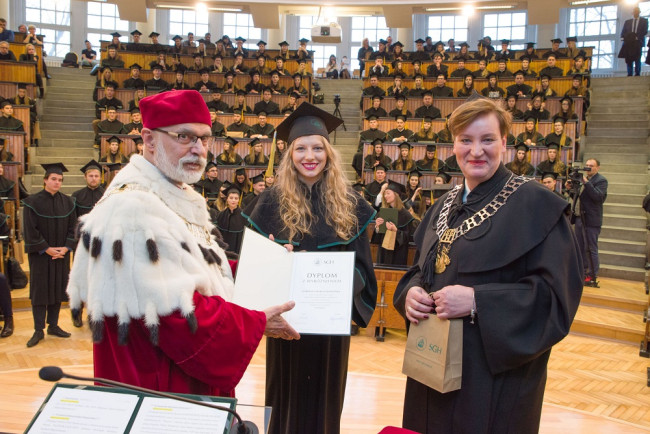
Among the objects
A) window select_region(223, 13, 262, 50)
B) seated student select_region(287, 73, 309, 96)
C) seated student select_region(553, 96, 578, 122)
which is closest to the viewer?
seated student select_region(553, 96, 578, 122)

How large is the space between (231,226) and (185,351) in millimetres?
6206

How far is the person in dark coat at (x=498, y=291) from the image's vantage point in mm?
1770

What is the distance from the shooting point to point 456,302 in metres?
1.81

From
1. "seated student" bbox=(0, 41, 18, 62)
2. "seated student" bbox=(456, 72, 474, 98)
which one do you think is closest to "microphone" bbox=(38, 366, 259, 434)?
"seated student" bbox=(456, 72, 474, 98)

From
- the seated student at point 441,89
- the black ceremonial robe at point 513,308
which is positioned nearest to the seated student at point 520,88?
the seated student at point 441,89

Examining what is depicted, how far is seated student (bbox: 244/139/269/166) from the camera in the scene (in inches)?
452

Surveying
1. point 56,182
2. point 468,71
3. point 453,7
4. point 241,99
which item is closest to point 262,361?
point 56,182

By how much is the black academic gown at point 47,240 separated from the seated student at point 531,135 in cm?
886

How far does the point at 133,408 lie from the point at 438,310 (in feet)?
3.47

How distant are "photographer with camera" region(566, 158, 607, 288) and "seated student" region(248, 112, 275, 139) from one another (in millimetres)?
6839

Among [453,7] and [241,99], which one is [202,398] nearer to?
[241,99]

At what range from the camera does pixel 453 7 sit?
17953mm

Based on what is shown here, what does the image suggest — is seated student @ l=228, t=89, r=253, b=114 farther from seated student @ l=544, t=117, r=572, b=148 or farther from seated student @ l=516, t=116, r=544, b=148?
seated student @ l=544, t=117, r=572, b=148

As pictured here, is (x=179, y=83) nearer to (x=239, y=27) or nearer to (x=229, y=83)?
(x=229, y=83)
